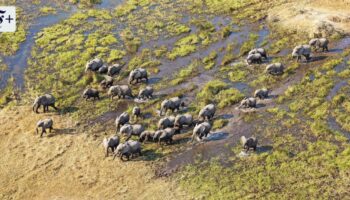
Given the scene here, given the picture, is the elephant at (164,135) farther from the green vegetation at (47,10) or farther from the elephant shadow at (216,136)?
the green vegetation at (47,10)

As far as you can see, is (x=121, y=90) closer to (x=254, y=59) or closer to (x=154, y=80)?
(x=154, y=80)

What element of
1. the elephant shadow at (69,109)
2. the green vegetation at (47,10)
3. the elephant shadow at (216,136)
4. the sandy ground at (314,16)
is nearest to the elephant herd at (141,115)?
the elephant shadow at (216,136)

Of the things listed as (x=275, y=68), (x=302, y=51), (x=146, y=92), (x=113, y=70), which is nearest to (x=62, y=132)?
(x=146, y=92)

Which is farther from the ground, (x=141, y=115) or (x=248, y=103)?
(x=248, y=103)

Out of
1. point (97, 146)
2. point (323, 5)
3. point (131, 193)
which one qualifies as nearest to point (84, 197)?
point (131, 193)

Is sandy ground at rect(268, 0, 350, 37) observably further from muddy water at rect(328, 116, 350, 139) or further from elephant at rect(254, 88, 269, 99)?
muddy water at rect(328, 116, 350, 139)

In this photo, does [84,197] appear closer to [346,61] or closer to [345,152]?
[345,152]
